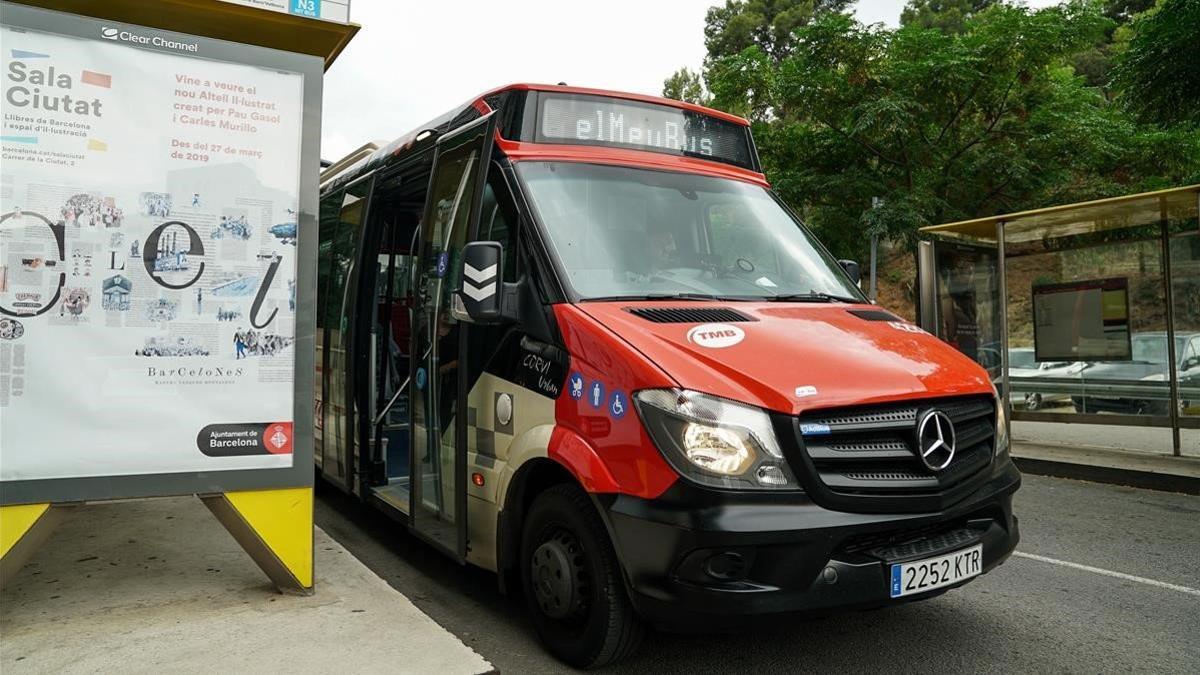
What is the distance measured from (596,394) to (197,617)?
6.83ft

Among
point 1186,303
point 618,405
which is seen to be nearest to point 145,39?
point 618,405

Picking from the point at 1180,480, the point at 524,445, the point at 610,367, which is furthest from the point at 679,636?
the point at 1180,480

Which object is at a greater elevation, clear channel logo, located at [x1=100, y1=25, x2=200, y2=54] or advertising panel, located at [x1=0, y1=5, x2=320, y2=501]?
clear channel logo, located at [x1=100, y1=25, x2=200, y2=54]

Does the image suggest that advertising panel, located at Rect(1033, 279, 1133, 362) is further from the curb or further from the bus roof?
the bus roof

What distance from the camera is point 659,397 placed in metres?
3.24

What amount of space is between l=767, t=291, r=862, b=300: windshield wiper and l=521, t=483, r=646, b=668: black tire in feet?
4.67

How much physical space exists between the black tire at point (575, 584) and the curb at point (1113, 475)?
7251 mm

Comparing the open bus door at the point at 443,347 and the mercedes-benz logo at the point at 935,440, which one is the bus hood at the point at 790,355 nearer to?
the mercedes-benz logo at the point at 935,440

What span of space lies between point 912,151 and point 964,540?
12124mm

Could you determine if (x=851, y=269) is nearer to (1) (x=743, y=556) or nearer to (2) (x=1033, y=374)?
(1) (x=743, y=556)

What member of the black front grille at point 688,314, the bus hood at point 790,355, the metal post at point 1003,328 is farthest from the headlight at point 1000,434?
the metal post at point 1003,328

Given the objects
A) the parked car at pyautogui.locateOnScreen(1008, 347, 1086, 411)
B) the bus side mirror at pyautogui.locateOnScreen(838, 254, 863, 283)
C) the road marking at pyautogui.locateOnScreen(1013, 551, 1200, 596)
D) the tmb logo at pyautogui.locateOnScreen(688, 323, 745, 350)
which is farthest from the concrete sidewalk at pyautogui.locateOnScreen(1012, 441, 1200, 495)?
the tmb logo at pyautogui.locateOnScreen(688, 323, 745, 350)

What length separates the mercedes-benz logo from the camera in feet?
11.0

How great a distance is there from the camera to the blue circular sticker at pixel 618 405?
3.34 metres
